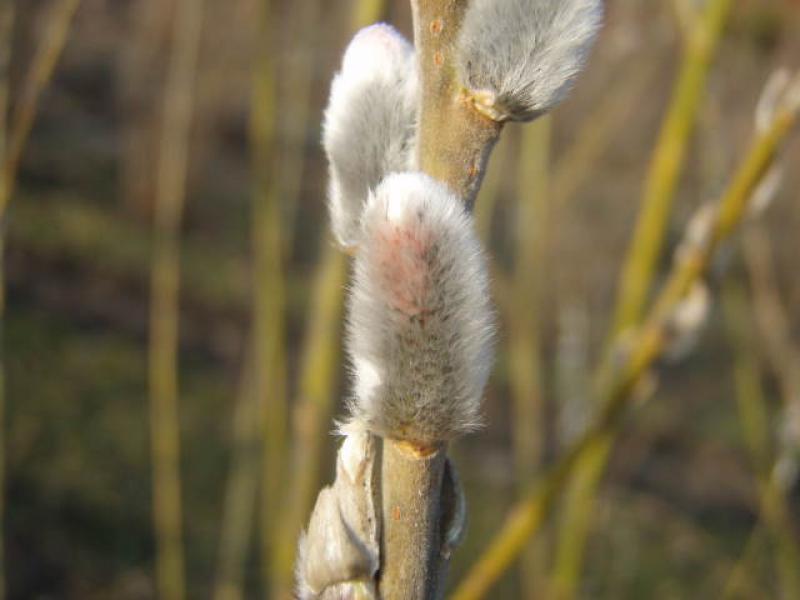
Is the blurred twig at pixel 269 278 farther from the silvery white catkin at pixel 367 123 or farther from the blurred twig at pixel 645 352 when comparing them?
the silvery white catkin at pixel 367 123

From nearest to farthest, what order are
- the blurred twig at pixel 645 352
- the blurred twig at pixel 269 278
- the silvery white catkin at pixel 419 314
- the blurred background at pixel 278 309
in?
1. the silvery white catkin at pixel 419 314
2. the blurred twig at pixel 645 352
3. the blurred twig at pixel 269 278
4. the blurred background at pixel 278 309

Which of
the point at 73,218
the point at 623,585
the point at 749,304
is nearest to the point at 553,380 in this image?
the point at 749,304

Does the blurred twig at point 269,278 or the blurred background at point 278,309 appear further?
the blurred background at point 278,309

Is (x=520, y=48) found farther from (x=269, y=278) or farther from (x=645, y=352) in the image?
(x=269, y=278)

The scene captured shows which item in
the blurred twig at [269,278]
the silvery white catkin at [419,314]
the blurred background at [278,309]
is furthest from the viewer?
the blurred background at [278,309]

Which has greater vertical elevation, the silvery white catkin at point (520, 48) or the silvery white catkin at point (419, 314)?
the silvery white catkin at point (520, 48)

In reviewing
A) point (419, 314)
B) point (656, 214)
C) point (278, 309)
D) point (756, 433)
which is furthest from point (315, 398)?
point (756, 433)

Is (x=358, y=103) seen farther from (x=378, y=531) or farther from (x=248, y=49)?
(x=248, y=49)

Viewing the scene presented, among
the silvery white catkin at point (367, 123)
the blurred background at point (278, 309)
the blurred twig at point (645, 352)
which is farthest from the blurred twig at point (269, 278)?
the silvery white catkin at point (367, 123)
